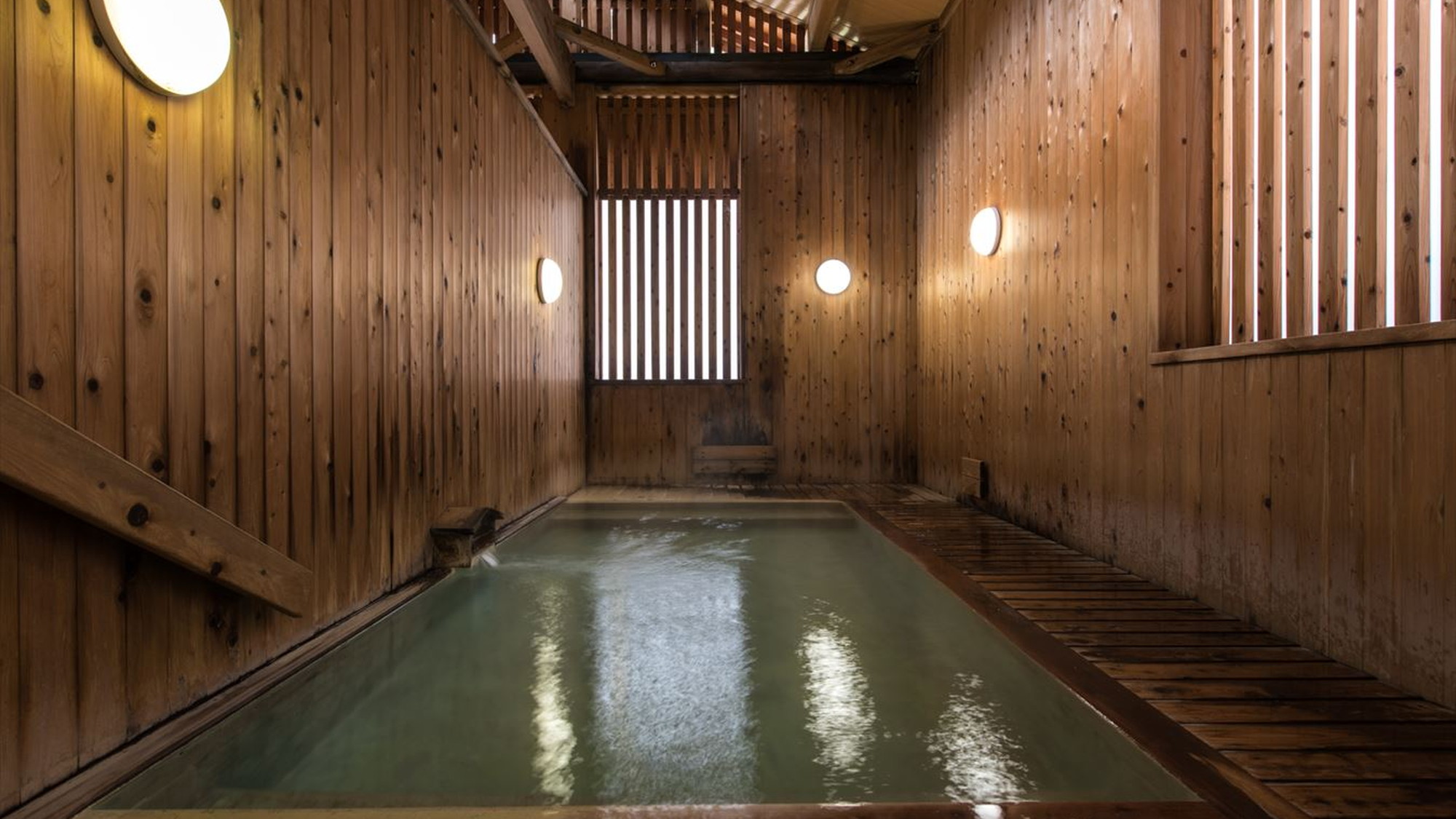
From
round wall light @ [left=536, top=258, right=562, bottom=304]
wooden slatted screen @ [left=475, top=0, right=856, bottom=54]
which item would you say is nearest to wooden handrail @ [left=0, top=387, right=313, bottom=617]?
round wall light @ [left=536, top=258, right=562, bottom=304]

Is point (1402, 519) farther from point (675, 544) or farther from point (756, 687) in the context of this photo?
point (675, 544)

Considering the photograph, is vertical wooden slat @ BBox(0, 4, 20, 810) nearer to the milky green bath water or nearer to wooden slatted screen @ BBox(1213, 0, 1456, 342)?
the milky green bath water

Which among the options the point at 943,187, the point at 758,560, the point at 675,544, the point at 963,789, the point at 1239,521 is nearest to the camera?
the point at 963,789

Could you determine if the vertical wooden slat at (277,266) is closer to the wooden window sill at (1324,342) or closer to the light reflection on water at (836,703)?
the light reflection on water at (836,703)

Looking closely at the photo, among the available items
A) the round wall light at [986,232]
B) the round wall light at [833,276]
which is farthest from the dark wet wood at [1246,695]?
the round wall light at [833,276]

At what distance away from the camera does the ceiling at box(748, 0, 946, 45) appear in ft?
16.9

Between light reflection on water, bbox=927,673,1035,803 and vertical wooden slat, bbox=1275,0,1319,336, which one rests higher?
vertical wooden slat, bbox=1275,0,1319,336

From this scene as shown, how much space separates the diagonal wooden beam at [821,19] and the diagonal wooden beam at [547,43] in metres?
1.87

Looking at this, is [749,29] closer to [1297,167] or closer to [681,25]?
[681,25]

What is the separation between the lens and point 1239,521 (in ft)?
7.59

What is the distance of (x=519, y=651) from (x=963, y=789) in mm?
1447

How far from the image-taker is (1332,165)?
2.04 m

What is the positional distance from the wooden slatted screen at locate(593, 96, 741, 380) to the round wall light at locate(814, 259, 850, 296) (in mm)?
756

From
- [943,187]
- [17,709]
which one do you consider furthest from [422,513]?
[943,187]
